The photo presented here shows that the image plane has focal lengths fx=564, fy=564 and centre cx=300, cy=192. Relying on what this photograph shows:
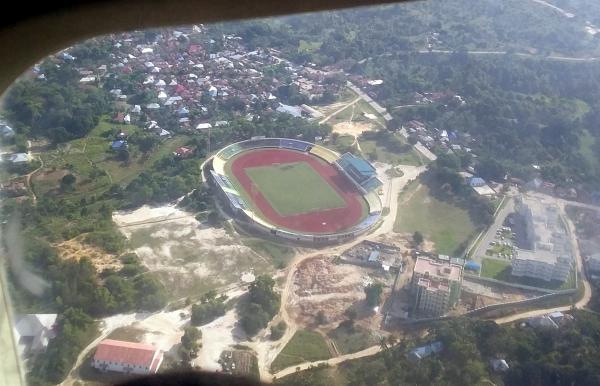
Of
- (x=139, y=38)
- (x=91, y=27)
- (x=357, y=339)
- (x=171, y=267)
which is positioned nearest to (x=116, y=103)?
(x=139, y=38)

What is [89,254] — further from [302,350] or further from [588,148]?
[588,148]

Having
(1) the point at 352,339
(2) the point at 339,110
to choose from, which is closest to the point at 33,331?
(1) the point at 352,339

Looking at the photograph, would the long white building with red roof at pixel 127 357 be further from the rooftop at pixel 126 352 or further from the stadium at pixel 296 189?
the stadium at pixel 296 189

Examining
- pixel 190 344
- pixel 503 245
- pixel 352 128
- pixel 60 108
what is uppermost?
pixel 60 108

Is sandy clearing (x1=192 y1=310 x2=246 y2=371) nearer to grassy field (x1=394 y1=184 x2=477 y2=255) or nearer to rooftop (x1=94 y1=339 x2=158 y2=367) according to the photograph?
rooftop (x1=94 y1=339 x2=158 y2=367)

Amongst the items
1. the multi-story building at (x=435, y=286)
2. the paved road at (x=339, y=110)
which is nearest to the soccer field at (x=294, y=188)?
the paved road at (x=339, y=110)

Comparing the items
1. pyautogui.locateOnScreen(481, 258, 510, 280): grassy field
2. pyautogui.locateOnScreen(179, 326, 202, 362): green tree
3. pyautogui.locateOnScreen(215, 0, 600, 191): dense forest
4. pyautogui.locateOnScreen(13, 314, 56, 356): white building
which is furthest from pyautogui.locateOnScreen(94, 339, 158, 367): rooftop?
pyautogui.locateOnScreen(215, 0, 600, 191): dense forest
